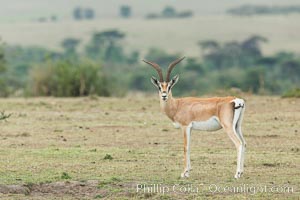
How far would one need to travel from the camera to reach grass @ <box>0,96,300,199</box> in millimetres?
10930

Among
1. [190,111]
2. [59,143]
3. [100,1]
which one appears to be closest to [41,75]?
[59,143]

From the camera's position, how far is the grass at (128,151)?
10.9m

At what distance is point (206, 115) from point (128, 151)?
2.96 metres

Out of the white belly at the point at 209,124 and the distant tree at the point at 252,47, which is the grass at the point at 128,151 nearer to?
the white belly at the point at 209,124

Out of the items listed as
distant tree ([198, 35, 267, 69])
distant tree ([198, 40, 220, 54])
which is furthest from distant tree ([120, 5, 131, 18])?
distant tree ([198, 40, 220, 54])

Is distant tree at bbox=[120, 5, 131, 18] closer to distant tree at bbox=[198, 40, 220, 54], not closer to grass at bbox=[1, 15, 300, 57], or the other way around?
grass at bbox=[1, 15, 300, 57]

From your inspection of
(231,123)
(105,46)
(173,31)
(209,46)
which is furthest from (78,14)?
(231,123)

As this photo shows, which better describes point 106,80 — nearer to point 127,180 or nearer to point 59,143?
point 59,143

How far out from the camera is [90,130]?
17.4 m

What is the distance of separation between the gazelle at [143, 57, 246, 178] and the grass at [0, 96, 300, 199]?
0.40 meters

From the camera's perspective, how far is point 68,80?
27.6m

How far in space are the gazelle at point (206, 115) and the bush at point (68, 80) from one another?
51.4 ft

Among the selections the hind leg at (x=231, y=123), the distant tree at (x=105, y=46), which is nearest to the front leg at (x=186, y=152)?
the hind leg at (x=231, y=123)

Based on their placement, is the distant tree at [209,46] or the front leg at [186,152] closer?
the front leg at [186,152]
